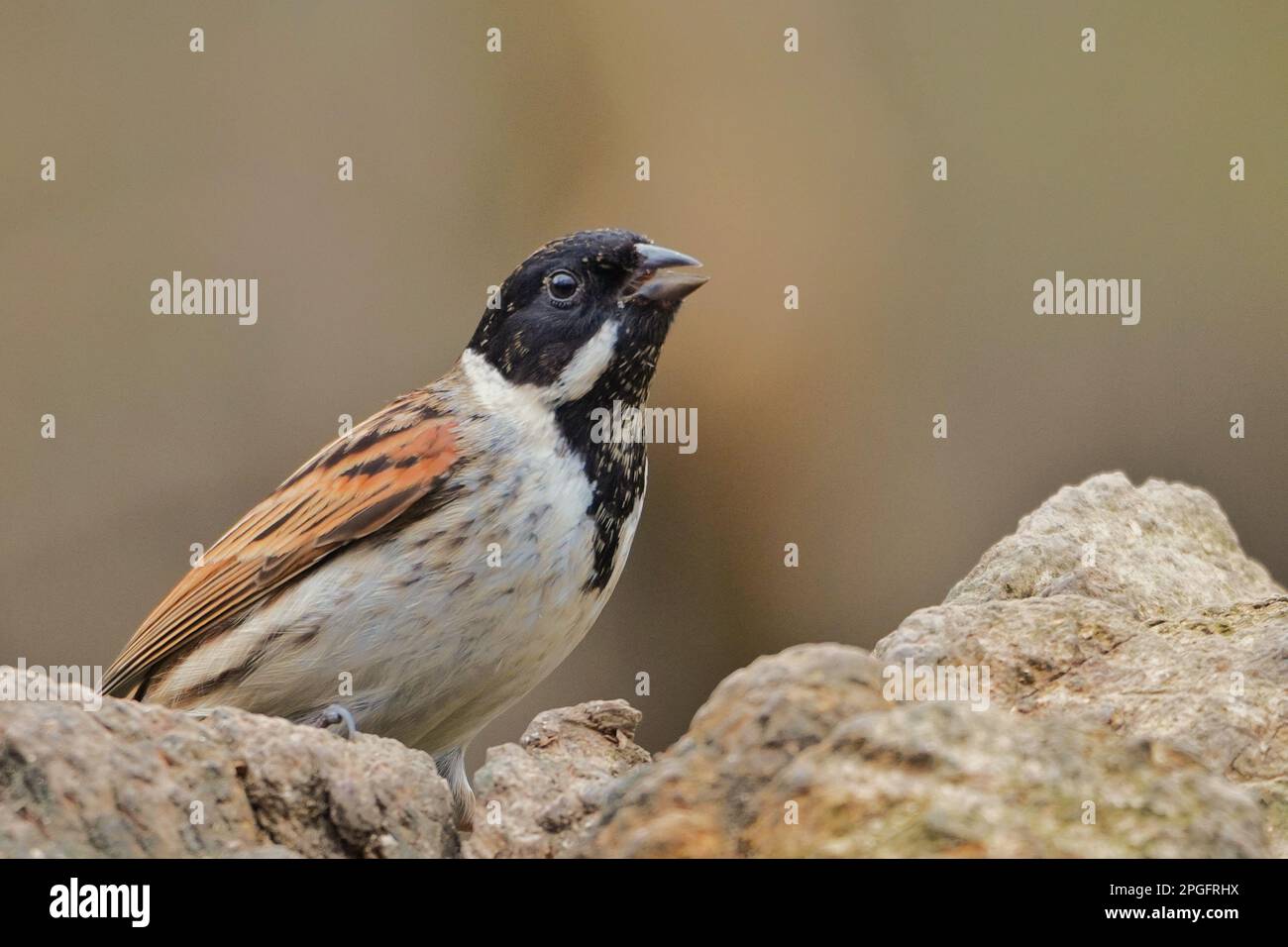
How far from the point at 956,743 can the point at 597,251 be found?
2.87 meters

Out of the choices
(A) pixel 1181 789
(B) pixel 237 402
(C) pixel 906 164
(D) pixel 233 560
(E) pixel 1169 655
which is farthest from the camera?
(C) pixel 906 164

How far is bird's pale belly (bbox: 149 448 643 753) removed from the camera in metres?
4.80

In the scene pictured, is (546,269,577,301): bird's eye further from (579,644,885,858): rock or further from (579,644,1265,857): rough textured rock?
(579,644,1265,857): rough textured rock

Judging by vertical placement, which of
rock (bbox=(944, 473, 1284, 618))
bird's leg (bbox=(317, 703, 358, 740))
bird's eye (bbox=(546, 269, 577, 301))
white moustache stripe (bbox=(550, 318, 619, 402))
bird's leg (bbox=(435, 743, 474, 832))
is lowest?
bird's leg (bbox=(435, 743, 474, 832))

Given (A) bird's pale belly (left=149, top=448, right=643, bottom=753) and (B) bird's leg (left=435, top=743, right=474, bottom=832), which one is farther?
(B) bird's leg (left=435, top=743, right=474, bottom=832)

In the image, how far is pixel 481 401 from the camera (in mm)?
5508

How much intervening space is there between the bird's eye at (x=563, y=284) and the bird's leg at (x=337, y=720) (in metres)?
1.58

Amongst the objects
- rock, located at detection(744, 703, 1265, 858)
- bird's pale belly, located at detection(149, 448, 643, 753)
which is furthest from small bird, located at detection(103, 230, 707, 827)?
rock, located at detection(744, 703, 1265, 858)

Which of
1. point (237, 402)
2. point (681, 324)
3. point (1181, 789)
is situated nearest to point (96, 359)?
point (237, 402)

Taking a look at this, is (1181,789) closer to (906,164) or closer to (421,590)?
(421,590)

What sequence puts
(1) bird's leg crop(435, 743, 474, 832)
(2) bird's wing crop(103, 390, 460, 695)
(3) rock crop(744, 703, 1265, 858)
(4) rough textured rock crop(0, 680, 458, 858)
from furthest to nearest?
(1) bird's leg crop(435, 743, 474, 832), (2) bird's wing crop(103, 390, 460, 695), (4) rough textured rock crop(0, 680, 458, 858), (3) rock crop(744, 703, 1265, 858)

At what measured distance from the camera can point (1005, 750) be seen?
3.05 m

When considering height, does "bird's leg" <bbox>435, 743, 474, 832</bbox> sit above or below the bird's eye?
below

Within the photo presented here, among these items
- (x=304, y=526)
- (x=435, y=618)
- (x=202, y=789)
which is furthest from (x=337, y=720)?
(x=202, y=789)
